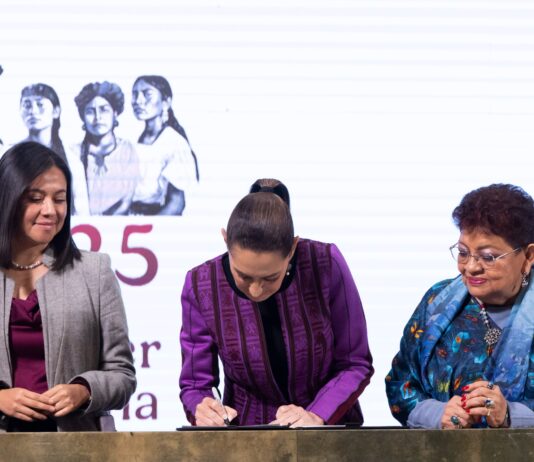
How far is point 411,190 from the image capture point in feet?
A: 11.8

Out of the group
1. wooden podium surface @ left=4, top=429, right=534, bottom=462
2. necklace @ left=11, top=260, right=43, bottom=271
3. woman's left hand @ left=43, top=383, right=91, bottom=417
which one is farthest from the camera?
necklace @ left=11, top=260, right=43, bottom=271

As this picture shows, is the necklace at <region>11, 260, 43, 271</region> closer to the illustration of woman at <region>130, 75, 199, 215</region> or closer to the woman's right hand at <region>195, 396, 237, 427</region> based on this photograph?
the woman's right hand at <region>195, 396, 237, 427</region>

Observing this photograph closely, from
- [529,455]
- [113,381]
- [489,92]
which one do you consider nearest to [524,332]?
[529,455]

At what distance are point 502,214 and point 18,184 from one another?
3.64 ft

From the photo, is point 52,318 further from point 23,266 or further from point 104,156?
point 104,156

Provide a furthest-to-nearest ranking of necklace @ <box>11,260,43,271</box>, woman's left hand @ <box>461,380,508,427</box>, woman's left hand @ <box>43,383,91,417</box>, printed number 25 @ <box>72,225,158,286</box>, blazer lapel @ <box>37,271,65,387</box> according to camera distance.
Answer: printed number 25 @ <box>72,225,158,286</box>
necklace @ <box>11,260,43,271</box>
blazer lapel @ <box>37,271,65,387</box>
woman's left hand @ <box>43,383,91,417</box>
woman's left hand @ <box>461,380,508,427</box>

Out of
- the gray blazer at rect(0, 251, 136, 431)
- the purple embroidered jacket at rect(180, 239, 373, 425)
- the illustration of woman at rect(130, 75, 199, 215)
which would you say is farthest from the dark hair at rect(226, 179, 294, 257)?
the illustration of woman at rect(130, 75, 199, 215)

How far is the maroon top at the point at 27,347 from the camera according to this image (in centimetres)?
249

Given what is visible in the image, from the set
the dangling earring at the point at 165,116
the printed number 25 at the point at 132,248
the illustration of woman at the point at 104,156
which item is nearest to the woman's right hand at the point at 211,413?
the printed number 25 at the point at 132,248

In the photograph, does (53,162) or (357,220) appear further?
(357,220)

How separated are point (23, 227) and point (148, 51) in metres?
1.21

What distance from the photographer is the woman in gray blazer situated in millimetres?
2451

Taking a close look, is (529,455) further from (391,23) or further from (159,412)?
(391,23)

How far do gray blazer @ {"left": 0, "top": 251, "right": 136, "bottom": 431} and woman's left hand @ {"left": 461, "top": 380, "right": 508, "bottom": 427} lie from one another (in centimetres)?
80
